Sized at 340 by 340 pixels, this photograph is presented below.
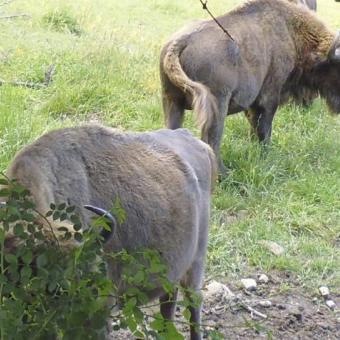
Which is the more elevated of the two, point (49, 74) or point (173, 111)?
point (173, 111)

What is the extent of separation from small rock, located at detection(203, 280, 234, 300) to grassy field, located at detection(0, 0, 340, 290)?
0.82ft

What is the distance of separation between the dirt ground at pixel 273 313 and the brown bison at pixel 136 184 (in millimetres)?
481

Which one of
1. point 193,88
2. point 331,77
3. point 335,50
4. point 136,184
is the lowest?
point 331,77

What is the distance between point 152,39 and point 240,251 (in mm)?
6069

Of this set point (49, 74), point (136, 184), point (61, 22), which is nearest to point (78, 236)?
point (136, 184)

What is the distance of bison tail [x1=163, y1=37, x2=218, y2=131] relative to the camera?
6996mm

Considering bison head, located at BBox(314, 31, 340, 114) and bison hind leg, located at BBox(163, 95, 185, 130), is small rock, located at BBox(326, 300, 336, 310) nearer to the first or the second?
bison hind leg, located at BBox(163, 95, 185, 130)

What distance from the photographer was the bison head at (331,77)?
857cm

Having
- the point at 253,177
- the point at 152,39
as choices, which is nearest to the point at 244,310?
the point at 253,177

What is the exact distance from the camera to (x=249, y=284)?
19.2 feet

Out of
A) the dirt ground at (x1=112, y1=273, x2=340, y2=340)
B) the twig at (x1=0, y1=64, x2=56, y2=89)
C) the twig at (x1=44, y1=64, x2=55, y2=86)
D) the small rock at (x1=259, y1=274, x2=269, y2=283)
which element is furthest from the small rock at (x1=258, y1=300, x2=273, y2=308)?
the twig at (x1=44, y1=64, x2=55, y2=86)

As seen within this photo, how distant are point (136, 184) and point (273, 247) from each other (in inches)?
92.5

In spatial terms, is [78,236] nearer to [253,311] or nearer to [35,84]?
[253,311]

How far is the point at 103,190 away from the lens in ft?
13.7
